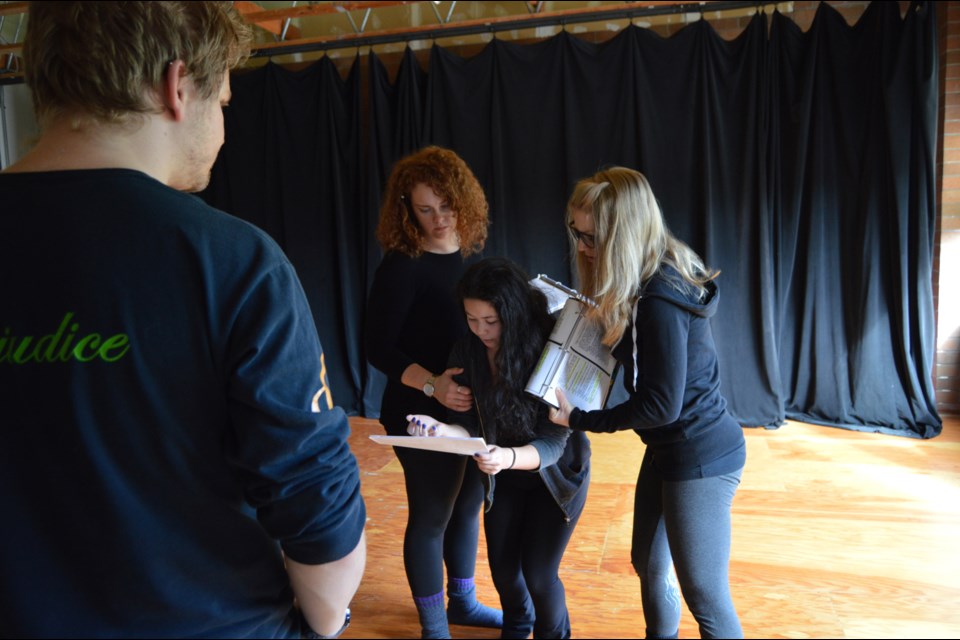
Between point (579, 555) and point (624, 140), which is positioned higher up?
point (624, 140)

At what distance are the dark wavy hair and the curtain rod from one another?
11.3 ft

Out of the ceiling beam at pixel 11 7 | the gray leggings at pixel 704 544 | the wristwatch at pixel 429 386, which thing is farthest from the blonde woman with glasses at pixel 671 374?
the ceiling beam at pixel 11 7

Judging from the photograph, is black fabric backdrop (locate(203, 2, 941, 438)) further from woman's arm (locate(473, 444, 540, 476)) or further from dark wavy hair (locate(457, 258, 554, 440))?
woman's arm (locate(473, 444, 540, 476))

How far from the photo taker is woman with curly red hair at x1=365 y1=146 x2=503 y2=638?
1994mm

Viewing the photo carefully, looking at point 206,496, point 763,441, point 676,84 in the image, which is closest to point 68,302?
point 206,496

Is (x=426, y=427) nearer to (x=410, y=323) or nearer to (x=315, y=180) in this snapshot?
(x=410, y=323)

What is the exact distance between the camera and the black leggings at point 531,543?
6.06 ft

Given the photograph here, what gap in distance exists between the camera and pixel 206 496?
719mm

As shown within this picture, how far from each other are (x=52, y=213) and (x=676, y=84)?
14.6 ft

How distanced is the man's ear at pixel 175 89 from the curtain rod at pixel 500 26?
14.4ft

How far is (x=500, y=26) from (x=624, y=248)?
380 cm

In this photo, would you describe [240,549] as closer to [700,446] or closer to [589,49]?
[700,446]

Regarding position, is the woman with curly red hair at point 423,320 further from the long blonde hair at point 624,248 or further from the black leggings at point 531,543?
Answer: the long blonde hair at point 624,248

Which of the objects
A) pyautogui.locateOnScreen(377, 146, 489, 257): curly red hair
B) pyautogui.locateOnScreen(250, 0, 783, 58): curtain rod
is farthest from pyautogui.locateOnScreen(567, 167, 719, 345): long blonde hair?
pyautogui.locateOnScreen(250, 0, 783, 58): curtain rod
